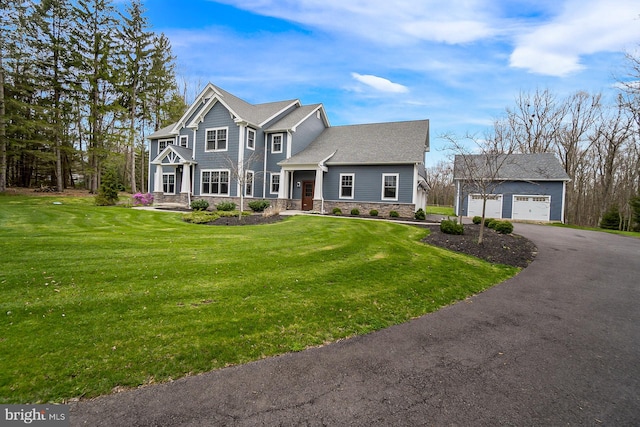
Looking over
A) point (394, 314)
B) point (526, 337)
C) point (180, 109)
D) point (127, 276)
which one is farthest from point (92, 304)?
point (180, 109)

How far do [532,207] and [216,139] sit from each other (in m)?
26.7

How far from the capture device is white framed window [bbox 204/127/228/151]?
68.7ft

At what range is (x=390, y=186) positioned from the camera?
1905 cm

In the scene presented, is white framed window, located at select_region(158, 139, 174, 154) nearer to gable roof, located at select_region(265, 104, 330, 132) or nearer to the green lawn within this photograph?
gable roof, located at select_region(265, 104, 330, 132)

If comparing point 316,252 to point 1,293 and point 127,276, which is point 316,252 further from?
point 1,293

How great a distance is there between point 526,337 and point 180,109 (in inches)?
1551

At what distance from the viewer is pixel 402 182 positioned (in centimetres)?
1870

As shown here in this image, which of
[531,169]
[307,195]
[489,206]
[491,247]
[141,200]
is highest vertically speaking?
[531,169]

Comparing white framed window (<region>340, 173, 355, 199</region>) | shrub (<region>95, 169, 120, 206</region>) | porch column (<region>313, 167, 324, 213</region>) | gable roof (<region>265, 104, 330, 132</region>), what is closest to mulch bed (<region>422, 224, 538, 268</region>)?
white framed window (<region>340, 173, 355, 199</region>)

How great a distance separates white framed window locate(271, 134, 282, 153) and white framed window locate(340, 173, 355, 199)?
17.7ft

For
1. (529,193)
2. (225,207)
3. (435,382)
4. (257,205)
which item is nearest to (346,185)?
(257,205)

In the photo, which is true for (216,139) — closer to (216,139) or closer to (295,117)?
(216,139)

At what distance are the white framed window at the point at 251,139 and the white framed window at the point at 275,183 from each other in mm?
2567


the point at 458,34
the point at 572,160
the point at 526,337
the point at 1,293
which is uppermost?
the point at 458,34
